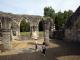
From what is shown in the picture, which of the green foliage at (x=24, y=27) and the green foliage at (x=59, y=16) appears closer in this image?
the green foliage at (x=59, y=16)

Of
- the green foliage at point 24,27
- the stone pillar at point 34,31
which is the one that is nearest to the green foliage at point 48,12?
the green foliage at point 24,27

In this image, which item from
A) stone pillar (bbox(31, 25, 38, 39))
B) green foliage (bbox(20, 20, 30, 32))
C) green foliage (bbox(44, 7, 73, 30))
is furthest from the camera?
green foliage (bbox(20, 20, 30, 32))

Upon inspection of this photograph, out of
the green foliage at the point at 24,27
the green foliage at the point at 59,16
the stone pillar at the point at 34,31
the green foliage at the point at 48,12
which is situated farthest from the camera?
the green foliage at the point at 48,12

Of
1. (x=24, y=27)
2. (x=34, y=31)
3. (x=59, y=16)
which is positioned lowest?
(x=34, y=31)

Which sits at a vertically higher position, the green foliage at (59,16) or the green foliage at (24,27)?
the green foliage at (59,16)

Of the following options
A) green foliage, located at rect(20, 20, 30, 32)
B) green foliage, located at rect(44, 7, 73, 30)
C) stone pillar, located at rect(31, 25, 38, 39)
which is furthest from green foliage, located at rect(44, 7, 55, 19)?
stone pillar, located at rect(31, 25, 38, 39)

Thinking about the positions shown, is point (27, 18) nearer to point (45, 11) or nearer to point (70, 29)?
point (70, 29)

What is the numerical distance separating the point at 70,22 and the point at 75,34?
8.16 feet

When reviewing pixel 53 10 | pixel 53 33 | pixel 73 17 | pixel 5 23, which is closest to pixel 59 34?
pixel 53 33

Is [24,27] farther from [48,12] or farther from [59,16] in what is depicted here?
[48,12]

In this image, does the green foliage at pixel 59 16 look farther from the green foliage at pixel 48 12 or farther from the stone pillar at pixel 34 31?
the stone pillar at pixel 34 31

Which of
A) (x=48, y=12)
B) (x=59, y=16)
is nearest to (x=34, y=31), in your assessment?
(x=59, y=16)

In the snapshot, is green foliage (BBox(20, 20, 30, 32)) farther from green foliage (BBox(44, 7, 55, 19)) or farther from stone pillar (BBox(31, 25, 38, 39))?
stone pillar (BBox(31, 25, 38, 39))

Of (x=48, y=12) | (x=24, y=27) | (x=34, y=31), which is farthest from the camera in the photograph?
(x=48, y=12)
